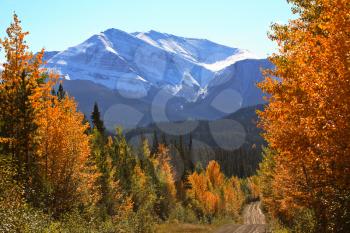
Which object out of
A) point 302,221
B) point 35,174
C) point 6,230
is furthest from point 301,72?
point 35,174

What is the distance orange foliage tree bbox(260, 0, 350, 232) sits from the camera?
14.9 m

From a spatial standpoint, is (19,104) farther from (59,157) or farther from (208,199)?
(208,199)

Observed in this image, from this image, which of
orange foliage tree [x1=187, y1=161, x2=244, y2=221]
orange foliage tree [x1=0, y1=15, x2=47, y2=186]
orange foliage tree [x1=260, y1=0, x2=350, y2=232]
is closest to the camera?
orange foliage tree [x1=260, y1=0, x2=350, y2=232]

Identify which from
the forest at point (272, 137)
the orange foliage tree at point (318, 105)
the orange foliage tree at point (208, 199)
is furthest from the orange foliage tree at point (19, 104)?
the orange foliage tree at point (208, 199)

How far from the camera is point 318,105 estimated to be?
16.3 m

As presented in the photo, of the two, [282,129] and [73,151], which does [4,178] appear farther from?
[282,129]

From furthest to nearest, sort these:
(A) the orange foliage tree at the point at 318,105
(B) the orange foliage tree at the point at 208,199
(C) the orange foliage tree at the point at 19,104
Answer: (B) the orange foliage tree at the point at 208,199 → (C) the orange foliage tree at the point at 19,104 → (A) the orange foliage tree at the point at 318,105

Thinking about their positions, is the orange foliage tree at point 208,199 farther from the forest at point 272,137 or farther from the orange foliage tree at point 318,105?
the orange foliage tree at point 318,105

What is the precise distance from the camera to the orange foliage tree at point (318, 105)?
587 inches

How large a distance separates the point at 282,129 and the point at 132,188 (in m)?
49.3

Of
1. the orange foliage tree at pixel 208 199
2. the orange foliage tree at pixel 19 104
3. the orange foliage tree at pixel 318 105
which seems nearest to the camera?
the orange foliage tree at pixel 318 105

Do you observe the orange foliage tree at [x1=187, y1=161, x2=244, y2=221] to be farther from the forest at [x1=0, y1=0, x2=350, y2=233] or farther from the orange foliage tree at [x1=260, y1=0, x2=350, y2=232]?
the orange foliage tree at [x1=260, y1=0, x2=350, y2=232]

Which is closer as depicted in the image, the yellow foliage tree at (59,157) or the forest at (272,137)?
the forest at (272,137)

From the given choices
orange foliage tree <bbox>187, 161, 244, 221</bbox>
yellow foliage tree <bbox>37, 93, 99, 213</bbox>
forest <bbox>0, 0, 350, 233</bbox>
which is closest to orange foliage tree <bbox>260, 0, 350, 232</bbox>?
forest <bbox>0, 0, 350, 233</bbox>
